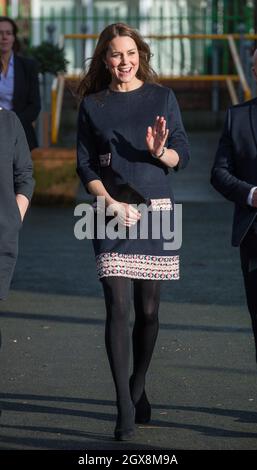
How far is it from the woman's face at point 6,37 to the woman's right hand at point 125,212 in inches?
181

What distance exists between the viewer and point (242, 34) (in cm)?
2072

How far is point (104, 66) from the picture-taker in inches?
263

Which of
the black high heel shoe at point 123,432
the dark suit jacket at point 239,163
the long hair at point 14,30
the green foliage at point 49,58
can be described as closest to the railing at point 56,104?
the green foliage at point 49,58

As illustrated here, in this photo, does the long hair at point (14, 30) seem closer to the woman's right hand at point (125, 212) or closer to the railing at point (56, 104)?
the woman's right hand at point (125, 212)

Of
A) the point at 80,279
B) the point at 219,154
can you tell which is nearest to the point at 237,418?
the point at 219,154

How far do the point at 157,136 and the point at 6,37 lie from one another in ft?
15.4

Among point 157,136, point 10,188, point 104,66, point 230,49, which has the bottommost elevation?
point 230,49

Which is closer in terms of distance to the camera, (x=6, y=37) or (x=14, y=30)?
(x=6, y=37)

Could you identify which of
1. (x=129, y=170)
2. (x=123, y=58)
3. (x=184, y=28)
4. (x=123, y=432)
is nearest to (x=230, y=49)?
(x=184, y=28)

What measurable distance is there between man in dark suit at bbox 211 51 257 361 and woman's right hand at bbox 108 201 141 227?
1.26 feet

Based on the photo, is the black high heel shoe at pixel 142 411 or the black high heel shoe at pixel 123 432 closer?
the black high heel shoe at pixel 123 432

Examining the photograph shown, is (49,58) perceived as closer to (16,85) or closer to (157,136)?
(16,85)

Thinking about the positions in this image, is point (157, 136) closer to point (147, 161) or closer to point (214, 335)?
point (147, 161)

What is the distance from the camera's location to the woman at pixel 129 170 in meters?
6.38
